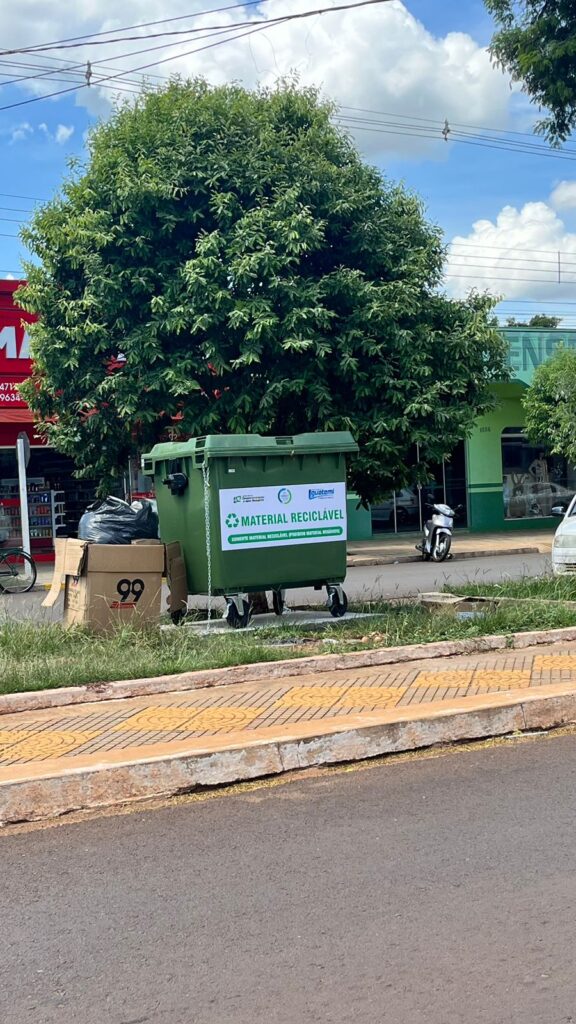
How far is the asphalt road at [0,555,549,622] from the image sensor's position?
1385cm

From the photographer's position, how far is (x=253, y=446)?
365 inches

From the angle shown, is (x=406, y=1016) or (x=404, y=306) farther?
(x=404, y=306)

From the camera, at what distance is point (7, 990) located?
11.1ft

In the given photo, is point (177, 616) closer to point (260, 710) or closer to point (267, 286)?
point (260, 710)

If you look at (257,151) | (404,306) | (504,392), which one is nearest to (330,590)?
(404,306)

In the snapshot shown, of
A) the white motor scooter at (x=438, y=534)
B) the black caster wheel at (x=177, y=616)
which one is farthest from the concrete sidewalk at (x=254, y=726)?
the white motor scooter at (x=438, y=534)

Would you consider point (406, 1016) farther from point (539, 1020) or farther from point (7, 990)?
point (7, 990)

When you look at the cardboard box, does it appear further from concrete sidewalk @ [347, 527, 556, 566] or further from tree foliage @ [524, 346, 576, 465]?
tree foliage @ [524, 346, 576, 465]

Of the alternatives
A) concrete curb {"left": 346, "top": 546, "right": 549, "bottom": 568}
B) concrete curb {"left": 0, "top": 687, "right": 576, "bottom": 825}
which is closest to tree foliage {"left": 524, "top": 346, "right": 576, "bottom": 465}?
concrete curb {"left": 346, "top": 546, "right": 549, "bottom": 568}

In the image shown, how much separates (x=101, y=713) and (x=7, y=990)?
344 centimetres

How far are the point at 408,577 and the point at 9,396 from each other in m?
9.26

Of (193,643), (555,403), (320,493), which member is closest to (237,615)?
(193,643)

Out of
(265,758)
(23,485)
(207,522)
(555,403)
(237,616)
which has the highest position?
(555,403)

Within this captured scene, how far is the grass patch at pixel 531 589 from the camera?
10.7 m
